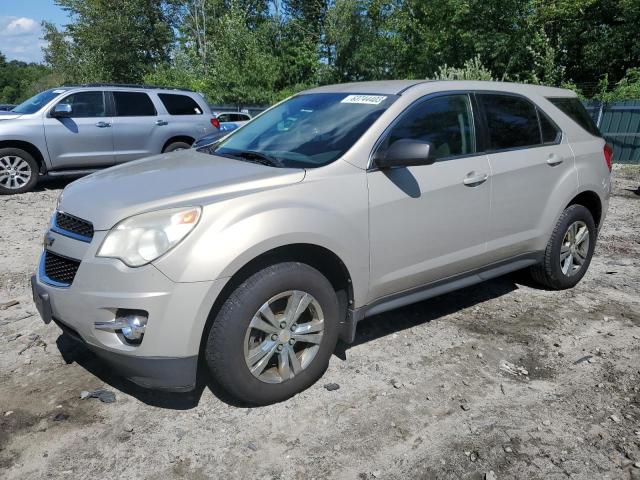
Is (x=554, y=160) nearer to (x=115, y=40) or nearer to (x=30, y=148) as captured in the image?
(x=30, y=148)

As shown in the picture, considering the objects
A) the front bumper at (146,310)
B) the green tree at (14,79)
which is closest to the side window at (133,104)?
the front bumper at (146,310)

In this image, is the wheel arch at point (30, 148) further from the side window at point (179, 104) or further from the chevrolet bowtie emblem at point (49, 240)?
the chevrolet bowtie emblem at point (49, 240)

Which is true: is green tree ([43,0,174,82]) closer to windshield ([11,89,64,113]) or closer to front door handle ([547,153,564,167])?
windshield ([11,89,64,113])

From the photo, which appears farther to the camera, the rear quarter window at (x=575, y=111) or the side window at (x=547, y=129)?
the rear quarter window at (x=575, y=111)

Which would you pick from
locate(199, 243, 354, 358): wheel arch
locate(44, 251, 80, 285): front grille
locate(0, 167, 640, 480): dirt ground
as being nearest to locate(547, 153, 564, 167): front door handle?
locate(0, 167, 640, 480): dirt ground

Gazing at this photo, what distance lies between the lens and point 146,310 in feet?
8.09

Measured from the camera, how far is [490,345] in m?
3.76

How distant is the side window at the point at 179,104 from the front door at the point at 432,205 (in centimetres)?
766

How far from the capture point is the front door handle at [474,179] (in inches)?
140

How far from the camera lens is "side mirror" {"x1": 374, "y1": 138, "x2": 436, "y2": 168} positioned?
299cm

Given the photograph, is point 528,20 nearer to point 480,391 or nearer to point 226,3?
point 480,391

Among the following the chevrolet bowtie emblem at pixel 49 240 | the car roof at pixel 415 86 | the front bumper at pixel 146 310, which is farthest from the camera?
the car roof at pixel 415 86

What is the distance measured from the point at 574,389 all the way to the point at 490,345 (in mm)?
663

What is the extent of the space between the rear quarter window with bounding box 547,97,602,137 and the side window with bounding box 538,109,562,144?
232mm
